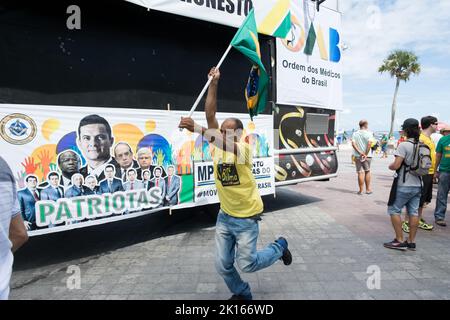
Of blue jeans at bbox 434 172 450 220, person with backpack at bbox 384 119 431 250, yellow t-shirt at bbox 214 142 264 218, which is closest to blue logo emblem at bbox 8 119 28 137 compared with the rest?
yellow t-shirt at bbox 214 142 264 218

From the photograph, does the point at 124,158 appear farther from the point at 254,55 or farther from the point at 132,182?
the point at 254,55

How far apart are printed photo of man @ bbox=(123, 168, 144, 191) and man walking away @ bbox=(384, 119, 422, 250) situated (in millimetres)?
3640

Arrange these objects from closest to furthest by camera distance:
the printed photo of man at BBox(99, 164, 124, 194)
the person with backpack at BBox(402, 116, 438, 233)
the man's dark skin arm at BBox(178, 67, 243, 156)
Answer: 1. the man's dark skin arm at BBox(178, 67, 243, 156)
2. the printed photo of man at BBox(99, 164, 124, 194)
3. the person with backpack at BBox(402, 116, 438, 233)

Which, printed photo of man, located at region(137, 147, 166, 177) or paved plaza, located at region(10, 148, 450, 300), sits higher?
printed photo of man, located at region(137, 147, 166, 177)

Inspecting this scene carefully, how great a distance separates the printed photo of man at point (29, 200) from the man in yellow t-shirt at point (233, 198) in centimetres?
220

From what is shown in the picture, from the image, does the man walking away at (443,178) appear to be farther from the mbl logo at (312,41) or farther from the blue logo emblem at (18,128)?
the blue logo emblem at (18,128)

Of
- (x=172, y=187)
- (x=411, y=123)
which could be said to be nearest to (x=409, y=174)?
(x=411, y=123)

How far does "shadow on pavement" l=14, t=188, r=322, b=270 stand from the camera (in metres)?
3.85

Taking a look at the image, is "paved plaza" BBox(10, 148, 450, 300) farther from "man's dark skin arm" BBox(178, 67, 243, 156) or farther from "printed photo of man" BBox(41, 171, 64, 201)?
"man's dark skin arm" BBox(178, 67, 243, 156)

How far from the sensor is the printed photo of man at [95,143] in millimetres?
3639

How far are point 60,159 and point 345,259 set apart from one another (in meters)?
3.97

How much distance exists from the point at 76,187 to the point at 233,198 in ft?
7.55

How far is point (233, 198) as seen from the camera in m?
2.50

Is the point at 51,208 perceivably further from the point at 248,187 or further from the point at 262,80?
the point at 262,80
